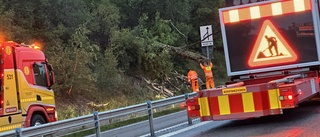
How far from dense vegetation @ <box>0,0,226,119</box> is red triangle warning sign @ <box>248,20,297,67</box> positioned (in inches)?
346

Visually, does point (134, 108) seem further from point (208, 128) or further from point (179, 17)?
point (179, 17)

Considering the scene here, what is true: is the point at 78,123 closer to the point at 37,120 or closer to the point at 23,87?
the point at 23,87

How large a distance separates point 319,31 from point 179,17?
904 inches

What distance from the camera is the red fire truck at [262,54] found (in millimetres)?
10188

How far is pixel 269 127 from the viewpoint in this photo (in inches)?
401

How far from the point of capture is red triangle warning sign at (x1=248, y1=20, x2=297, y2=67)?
11531 millimetres

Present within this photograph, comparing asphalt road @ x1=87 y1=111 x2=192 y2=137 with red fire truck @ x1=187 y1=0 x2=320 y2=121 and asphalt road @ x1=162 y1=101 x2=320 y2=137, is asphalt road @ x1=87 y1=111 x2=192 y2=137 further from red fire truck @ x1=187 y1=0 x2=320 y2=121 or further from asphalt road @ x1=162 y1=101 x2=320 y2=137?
red fire truck @ x1=187 y1=0 x2=320 y2=121

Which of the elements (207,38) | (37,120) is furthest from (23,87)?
(207,38)

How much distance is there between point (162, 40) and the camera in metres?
29.5

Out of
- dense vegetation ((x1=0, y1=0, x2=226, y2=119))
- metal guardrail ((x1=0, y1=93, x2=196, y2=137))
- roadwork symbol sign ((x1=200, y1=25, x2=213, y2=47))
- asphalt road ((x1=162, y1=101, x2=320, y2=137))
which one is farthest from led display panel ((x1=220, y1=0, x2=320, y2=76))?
dense vegetation ((x1=0, y1=0, x2=226, y2=119))

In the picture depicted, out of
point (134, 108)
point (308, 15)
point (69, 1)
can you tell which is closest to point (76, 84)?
point (69, 1)

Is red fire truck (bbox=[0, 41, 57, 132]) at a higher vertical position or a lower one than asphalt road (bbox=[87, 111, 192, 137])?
higher

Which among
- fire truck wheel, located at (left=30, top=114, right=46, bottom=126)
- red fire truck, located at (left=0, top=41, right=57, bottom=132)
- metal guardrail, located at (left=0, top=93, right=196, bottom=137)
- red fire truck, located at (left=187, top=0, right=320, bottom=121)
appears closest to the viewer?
metal guardrail, located at (left=0, top=93, right=196, bottom=137)

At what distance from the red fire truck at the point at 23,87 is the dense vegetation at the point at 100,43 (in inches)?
149
